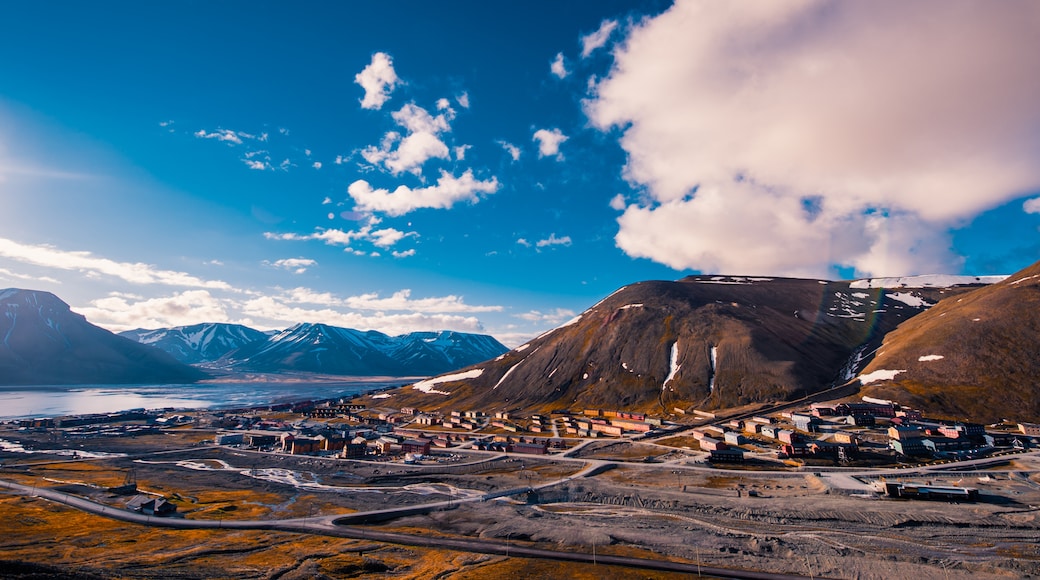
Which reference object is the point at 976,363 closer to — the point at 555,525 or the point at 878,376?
the point at 878,376

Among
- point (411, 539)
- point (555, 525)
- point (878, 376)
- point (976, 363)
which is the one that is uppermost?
point (976, 363)

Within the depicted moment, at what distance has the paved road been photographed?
173 ft

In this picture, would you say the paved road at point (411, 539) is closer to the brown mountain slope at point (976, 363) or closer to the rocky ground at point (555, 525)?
the rocky ground at point (555, 525)

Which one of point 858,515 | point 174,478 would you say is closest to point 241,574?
point 174,478

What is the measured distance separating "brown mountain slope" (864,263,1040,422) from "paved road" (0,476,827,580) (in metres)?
136

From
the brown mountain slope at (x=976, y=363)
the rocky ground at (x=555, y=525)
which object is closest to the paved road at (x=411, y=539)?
the rocky ground at (x=555, y=525)

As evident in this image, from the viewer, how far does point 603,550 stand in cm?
5900

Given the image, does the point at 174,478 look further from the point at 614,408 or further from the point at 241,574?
the point at 614,408

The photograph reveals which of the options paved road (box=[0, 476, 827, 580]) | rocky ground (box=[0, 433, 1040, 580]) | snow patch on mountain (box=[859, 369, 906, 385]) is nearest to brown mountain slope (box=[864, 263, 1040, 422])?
snow patch on mountain (box=[859, 369, 906, 385])

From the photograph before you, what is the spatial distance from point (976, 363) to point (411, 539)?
630ft

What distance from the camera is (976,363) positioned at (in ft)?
540

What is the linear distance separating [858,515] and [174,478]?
122m

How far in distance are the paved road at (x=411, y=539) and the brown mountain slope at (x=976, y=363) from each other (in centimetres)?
13648

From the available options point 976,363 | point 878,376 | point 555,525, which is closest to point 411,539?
point 555,525
